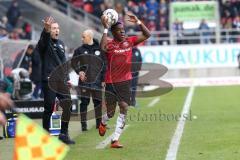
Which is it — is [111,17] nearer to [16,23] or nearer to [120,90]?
[120,90]

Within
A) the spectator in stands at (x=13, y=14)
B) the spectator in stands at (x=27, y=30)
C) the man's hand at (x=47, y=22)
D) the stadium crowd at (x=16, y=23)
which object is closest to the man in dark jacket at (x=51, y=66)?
the man's hand at (x=47, y=22)

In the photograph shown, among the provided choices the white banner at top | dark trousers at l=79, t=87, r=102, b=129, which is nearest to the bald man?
dark trousers at l=79, t=87, r=102, b=129

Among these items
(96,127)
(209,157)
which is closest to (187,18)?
(96,127)

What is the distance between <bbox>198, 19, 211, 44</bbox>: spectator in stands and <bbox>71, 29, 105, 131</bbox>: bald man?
20831 millimetres

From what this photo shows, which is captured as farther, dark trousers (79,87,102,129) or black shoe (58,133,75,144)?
dark trousers (79,87,102,129)

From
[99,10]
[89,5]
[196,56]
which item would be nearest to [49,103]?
[196,56]

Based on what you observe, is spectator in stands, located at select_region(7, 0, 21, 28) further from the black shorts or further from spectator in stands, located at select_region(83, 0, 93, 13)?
the black shorts

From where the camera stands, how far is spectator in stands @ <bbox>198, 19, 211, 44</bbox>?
3597 centimetres

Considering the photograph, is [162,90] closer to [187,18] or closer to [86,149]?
[187,18]

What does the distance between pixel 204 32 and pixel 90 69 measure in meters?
21.7

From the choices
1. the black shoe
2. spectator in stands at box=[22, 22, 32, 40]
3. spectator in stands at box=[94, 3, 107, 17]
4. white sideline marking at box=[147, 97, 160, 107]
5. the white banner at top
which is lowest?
white sideline marking at box=[147, 97, 160, 107]

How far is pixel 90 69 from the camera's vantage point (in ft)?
50.2

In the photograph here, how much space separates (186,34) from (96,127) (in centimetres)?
2143

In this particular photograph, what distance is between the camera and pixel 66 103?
1312 centimetres
